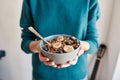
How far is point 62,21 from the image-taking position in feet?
2.46

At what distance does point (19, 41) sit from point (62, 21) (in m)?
0.73

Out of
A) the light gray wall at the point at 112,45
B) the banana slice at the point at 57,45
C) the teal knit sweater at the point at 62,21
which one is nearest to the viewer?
the banana slice at the point at 57,45

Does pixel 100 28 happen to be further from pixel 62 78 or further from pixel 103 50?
pixel 62 78

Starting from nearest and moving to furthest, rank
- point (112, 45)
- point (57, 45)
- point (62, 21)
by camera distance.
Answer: point (57, 45), point (62, 21), point (112, 45)

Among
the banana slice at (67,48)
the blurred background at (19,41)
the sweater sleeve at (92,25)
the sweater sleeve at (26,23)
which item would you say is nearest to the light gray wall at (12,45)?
the blurred background at (19,41)

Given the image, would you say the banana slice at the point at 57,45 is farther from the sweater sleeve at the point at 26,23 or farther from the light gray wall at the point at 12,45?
the light gray wall at the point at 12,45

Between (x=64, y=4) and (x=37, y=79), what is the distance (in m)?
0.34

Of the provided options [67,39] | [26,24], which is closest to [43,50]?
[67,39]

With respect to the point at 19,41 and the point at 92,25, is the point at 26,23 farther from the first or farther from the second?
the point at 19,41

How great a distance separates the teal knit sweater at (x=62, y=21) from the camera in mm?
743

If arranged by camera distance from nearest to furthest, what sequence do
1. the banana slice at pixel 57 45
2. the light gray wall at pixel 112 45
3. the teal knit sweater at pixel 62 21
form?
the banana slice at pixel 57 45, the teal knit sweater at pixel 62 21, the light gray wall at pixel 112 45

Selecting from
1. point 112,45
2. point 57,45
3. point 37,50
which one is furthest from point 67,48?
point 112,45

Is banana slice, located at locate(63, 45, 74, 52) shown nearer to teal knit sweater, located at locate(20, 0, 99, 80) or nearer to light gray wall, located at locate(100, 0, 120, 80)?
teal knit sweater, located at locate(20, 0, 99, 80)

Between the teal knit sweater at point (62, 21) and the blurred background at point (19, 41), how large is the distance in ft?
1.76
